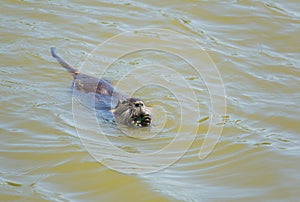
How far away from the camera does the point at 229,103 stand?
742 centimetres

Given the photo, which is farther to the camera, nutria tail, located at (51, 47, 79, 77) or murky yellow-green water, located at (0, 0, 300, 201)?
nutria tail, located at (51, 47, 79, 77)

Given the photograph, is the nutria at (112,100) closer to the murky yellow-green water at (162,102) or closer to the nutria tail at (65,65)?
the nutria tail at (65,65)

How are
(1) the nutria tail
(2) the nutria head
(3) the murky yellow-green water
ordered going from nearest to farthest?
(3) the murky yellow-green water, (2) the nutria head, (1) the nutria tail

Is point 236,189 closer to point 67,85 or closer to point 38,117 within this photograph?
point 38,117

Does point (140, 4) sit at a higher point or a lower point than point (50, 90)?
higher

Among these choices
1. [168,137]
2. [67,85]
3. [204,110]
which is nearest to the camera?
[168,137]

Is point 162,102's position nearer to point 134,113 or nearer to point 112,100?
point 112,100

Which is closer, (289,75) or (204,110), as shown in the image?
(204,110)

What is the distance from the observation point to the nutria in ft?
22.0

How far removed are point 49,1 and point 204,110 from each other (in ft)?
13.2

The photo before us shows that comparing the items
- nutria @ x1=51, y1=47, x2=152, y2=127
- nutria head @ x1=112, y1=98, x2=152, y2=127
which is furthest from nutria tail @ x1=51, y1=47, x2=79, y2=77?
nutria head @ x1=112, y1=98, x2=152, y2=127

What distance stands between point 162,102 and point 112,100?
654 mm

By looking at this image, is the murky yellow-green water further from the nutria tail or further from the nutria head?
the nutria head

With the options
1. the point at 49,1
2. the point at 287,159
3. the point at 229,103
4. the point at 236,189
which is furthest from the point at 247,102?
the point at 49,1
